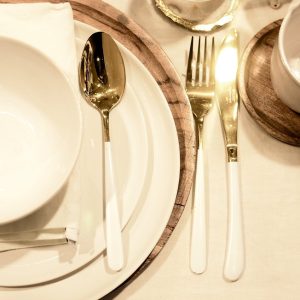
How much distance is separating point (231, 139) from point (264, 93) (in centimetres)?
7

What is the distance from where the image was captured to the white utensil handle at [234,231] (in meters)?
0.48

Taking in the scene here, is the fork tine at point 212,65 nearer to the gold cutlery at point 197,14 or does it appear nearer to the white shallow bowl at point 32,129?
the gold cutlery at point 197,14

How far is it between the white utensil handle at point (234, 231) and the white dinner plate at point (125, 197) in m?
0.07

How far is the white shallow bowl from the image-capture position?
0.43 metres

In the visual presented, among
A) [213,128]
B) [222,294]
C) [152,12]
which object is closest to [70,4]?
[152,12]

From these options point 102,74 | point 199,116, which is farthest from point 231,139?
point 102,74

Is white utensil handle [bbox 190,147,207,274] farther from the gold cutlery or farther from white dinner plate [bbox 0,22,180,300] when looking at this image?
the gold cutlery

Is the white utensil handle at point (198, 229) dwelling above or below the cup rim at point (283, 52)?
below

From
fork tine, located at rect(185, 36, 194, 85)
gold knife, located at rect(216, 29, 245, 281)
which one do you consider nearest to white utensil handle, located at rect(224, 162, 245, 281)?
gold knife, located at rect(216, 29, 245, 281)

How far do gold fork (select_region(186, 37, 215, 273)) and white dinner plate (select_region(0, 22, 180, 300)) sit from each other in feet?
0.11

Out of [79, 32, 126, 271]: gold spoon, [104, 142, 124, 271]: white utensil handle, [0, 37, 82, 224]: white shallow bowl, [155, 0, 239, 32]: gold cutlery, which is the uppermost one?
[155, 0, 239, 32]: gold cutlery

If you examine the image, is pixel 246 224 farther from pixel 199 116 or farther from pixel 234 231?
pixel 199 116

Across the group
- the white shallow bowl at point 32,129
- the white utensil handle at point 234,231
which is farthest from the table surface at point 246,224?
the white shallow bowl at point 32,129

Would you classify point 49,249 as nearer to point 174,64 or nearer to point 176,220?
point 176,220
